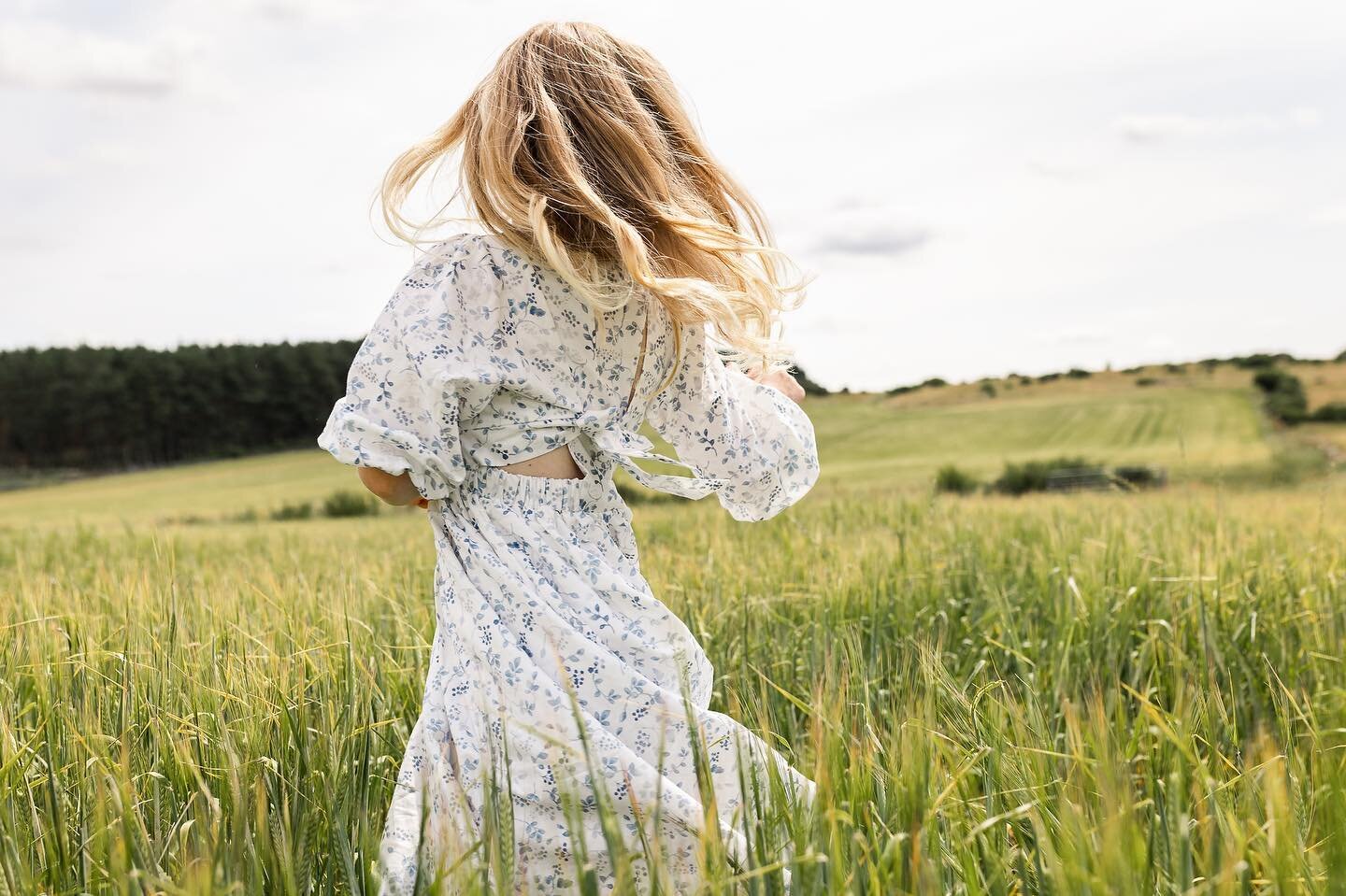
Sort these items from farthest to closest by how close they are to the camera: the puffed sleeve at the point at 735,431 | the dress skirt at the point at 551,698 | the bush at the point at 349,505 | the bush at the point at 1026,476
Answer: the bush at the point at 1026,476 < the bush at the point at 349,505 < the puffed sleeve at the point at 735,431 < the dress skirt at the point at 551,698

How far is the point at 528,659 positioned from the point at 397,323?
57cm

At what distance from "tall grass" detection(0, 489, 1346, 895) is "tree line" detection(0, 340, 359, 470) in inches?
2126

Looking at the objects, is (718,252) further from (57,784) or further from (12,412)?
(12,412)

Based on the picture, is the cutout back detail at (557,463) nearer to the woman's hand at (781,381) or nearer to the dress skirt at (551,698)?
the dress skirt at (551,698)

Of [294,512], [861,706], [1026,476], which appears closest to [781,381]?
[861,706]

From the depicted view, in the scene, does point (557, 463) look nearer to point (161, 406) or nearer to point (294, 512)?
point (294, 512)

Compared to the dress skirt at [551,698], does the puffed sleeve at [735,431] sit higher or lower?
higher

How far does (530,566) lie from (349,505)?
2136 cm

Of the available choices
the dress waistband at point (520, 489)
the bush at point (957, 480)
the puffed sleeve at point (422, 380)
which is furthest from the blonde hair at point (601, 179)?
the bush at point (957, 480)

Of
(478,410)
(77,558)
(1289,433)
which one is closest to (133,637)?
(478,410)

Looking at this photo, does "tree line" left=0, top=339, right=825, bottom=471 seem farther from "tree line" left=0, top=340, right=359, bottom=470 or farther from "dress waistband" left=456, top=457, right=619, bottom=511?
"dress waistband" left=456, top=457, right=619, bottom=511

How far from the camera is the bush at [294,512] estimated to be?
2255 cm

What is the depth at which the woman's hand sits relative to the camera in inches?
83.7

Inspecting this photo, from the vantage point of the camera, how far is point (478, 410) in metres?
1.68
